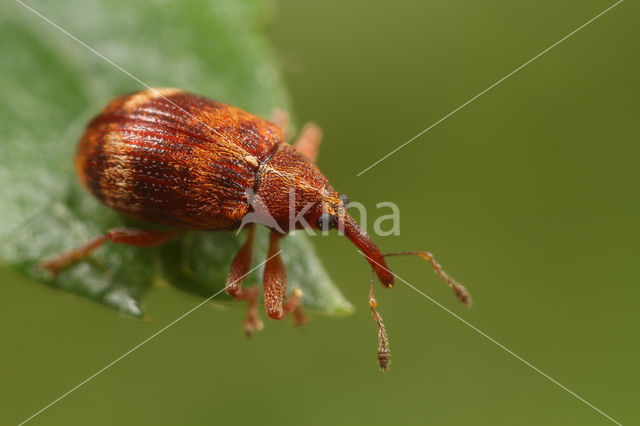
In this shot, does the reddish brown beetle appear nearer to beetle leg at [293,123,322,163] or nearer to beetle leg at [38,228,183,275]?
beetle leg at [38,228,183,275]

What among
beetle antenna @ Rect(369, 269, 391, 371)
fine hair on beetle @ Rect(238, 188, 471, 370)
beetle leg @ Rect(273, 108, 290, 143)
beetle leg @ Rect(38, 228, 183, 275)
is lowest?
beetle leg @ Rect(38, 228, 183, 275)

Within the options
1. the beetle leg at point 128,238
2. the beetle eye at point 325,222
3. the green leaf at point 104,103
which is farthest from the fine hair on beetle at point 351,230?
the beetle leg at point 128,238

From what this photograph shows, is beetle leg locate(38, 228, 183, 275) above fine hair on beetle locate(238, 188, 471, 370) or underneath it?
underneath

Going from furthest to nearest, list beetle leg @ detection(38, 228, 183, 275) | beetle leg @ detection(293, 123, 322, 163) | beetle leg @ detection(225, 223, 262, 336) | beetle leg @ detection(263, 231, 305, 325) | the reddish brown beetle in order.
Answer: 1. beetle leg @ detection(293, 123, 322, 163)
2. beetle leg @ detection(263, 231, 305, 325)
3. beetle leg @ detection(225, 223, 262, 336)
4. the reddish brown beetle
5. beetle leg @ detection(38, 228, 183, 275)

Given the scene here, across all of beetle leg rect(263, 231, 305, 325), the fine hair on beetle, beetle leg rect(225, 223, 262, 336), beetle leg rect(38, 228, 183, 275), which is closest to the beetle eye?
the fine hair on beetle

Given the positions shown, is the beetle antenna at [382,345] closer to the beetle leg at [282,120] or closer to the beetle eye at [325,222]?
the beetle eye at [325,222]
